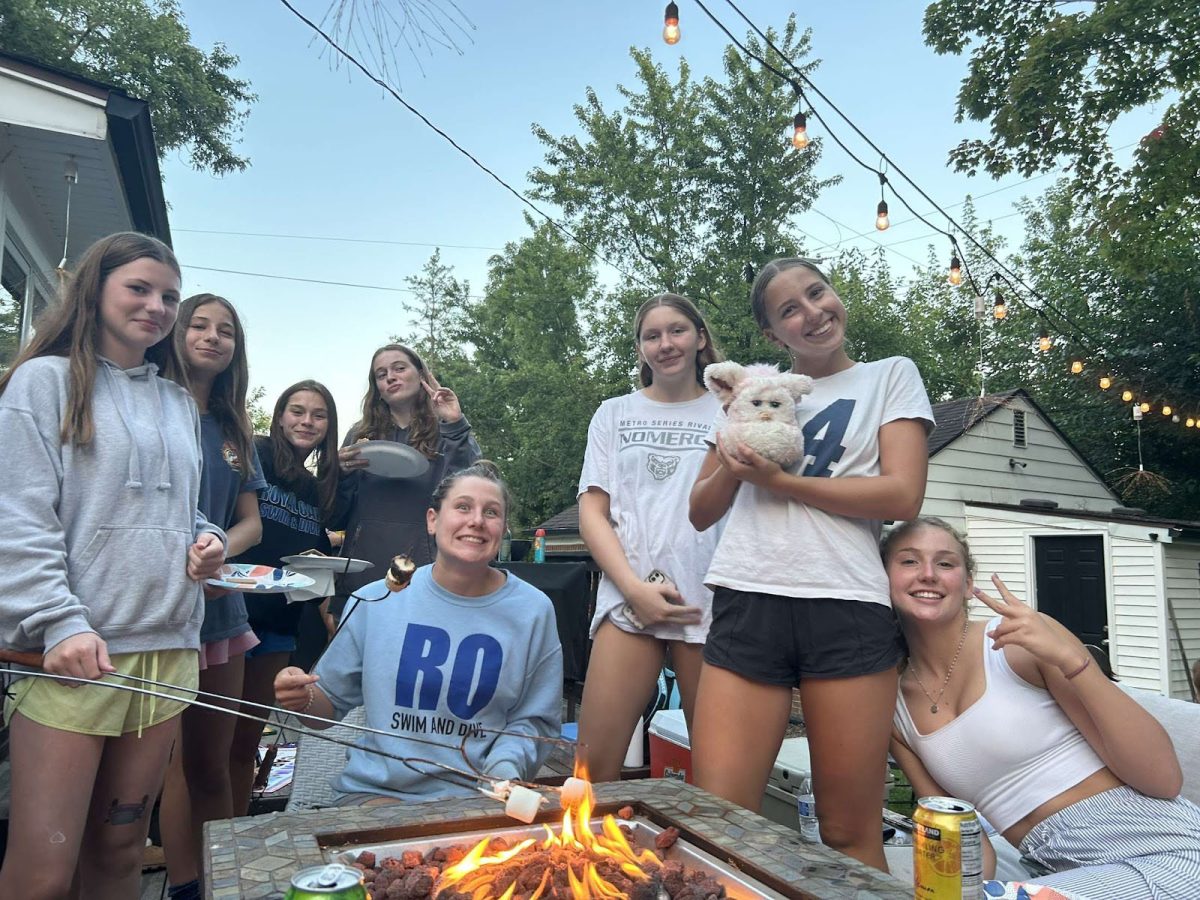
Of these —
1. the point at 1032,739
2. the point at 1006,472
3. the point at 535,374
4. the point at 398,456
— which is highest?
the point at 535,374

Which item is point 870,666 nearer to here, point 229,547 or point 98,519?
point 98,519

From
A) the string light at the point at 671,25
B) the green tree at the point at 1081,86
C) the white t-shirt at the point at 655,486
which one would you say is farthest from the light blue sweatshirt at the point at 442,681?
the green tree at the point at 1081,86

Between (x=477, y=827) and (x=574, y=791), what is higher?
(x=574, y=791)

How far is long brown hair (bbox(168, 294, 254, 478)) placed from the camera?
8.49 feet

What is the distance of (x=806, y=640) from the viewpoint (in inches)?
74.1

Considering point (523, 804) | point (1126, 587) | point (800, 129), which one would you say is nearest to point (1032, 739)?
point (523, 804)

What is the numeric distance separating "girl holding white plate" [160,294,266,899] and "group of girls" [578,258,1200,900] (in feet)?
3.80

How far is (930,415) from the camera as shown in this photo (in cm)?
209

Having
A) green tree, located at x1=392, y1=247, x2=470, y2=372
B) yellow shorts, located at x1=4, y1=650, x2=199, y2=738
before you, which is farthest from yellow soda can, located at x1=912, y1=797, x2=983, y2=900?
green tree, located at x1=392, y1=247, x2=470, y2=372

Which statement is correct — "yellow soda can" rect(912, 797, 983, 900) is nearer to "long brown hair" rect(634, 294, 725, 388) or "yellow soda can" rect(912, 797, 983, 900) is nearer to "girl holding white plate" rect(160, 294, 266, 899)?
"long brown hair" rect(634, 294, 725, 388)

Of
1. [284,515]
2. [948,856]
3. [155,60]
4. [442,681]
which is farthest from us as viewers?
[155,60]

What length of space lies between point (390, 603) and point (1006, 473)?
11619 mm

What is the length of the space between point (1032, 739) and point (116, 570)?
7.16 ft

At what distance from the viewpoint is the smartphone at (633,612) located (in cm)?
230
